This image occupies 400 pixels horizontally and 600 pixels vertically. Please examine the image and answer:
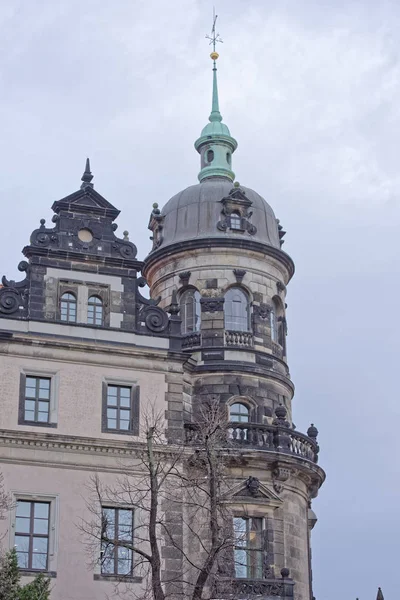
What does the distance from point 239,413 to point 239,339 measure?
256 cm

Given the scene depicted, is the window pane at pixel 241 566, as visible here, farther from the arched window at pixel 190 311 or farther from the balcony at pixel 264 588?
the arched window at pixel 190 311

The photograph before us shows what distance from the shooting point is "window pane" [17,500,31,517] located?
1304 inches

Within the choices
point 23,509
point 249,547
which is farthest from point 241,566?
point 23,509

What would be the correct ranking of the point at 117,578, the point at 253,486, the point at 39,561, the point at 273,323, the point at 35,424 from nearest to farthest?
the point at 39,561 → the point at 117,578 → the point at 35,424 → the point at 253,486 → the point at 273,323

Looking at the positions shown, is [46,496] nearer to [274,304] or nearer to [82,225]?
[82,225]

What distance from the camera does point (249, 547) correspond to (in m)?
35.7

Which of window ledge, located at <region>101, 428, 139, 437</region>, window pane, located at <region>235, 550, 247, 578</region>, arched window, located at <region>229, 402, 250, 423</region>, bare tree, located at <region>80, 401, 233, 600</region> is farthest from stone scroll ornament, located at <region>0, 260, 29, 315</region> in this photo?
window pane, located at <region>235, 550, 247, 578</region>

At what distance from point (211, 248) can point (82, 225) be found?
529 centimetres

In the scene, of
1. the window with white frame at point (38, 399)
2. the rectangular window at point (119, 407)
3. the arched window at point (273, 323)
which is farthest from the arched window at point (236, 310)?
the window with white frame at point (38, 399)

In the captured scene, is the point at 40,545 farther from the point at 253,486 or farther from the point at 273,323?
the point at 273,323

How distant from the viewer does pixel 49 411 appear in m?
34.4

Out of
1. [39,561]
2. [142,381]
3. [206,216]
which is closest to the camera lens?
[39,561]

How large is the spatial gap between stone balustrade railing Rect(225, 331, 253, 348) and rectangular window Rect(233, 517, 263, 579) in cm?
616

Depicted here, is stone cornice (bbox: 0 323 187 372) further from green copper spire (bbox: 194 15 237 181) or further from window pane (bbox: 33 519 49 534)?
green copper spire (bbox: 194 15 237 181)
